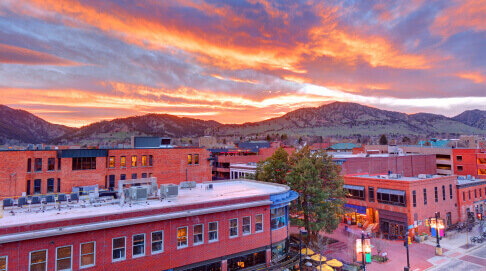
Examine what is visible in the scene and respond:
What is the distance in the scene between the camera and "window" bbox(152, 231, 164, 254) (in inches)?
784

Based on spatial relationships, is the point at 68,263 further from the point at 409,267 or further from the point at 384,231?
the point at 384,231

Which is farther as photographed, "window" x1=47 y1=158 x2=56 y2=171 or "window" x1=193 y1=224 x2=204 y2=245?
"window" x1=47 y1=158 x2=56 y2=171

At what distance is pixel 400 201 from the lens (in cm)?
3891

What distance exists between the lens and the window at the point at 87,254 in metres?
17.5

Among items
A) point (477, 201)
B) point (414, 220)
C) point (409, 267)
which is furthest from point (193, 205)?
point (477, 201)

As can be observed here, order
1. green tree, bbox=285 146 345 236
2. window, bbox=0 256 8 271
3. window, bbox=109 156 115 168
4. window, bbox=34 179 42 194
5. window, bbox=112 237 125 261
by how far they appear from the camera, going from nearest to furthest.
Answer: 1. window, bbox=0 256 8 271
2. window, bbox=112 237 125 261
3. green tree, bbox=285 146 345 236
4. window, bbox=34 179 42 194
5. window, bbox=109 156 115 168

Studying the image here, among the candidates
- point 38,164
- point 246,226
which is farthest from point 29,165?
point 246,226

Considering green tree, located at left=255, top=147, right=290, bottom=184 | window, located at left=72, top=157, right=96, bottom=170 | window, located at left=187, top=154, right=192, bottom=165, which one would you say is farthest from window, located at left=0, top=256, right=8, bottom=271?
window, located at left=187, top=154, right=192, bottom=165

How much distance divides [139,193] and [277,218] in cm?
1331

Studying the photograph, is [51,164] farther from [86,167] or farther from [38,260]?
[38,260]

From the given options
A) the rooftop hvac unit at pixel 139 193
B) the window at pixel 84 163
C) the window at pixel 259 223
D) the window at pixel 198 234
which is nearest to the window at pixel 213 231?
the window at pixel 198 234

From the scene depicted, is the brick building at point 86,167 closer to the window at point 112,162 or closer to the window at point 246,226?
the window at point 112,162

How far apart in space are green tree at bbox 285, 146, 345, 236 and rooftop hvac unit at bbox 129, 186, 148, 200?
19391 mm

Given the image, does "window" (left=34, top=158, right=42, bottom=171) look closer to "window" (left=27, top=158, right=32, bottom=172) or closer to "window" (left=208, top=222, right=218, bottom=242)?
"window" (left=27, top=158, right=32, bottom=172)
